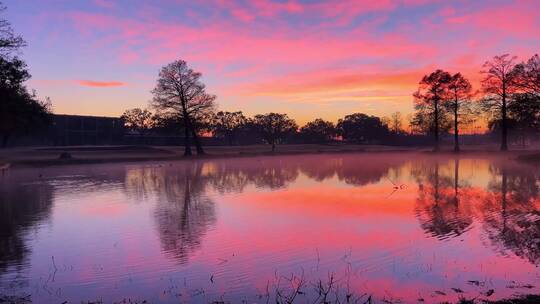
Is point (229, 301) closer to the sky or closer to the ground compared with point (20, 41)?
closer to the ground

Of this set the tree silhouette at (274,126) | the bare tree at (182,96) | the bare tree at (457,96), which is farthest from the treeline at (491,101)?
the tree silhouette at (274,126)

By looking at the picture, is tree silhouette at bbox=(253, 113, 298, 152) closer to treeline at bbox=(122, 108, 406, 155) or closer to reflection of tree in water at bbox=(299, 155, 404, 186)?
treeline at bbox=(122, 108, 406, 155)

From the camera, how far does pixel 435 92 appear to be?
84125mm

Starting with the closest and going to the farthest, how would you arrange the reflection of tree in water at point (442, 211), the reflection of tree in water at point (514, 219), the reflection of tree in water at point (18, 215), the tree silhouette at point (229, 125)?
the reflection of tree in water at point (514, 219), the reflection of tree in water at point (18, 215), the reflection of tree in water at point (442, 211), the tree silhouette at point (229, 125)

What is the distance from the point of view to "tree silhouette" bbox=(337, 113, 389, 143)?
179550 millimetres

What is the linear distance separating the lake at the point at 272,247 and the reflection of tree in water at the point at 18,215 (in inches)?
2.3

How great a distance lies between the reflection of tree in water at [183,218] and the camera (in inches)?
504

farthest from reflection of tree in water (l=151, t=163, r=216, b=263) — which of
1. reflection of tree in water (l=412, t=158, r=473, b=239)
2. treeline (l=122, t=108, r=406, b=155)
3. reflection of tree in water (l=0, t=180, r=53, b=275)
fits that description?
treeline (l=122, t=108, r=406, b=155)

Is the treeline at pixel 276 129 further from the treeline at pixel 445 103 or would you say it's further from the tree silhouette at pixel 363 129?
the treeline at pixel 445 103

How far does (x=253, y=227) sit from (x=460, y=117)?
248ft

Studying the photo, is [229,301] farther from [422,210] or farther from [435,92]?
[435,92]

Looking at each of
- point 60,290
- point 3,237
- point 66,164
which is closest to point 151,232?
point 3,237

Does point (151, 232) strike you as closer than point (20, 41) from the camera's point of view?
Yes

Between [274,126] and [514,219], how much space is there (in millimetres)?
150104
